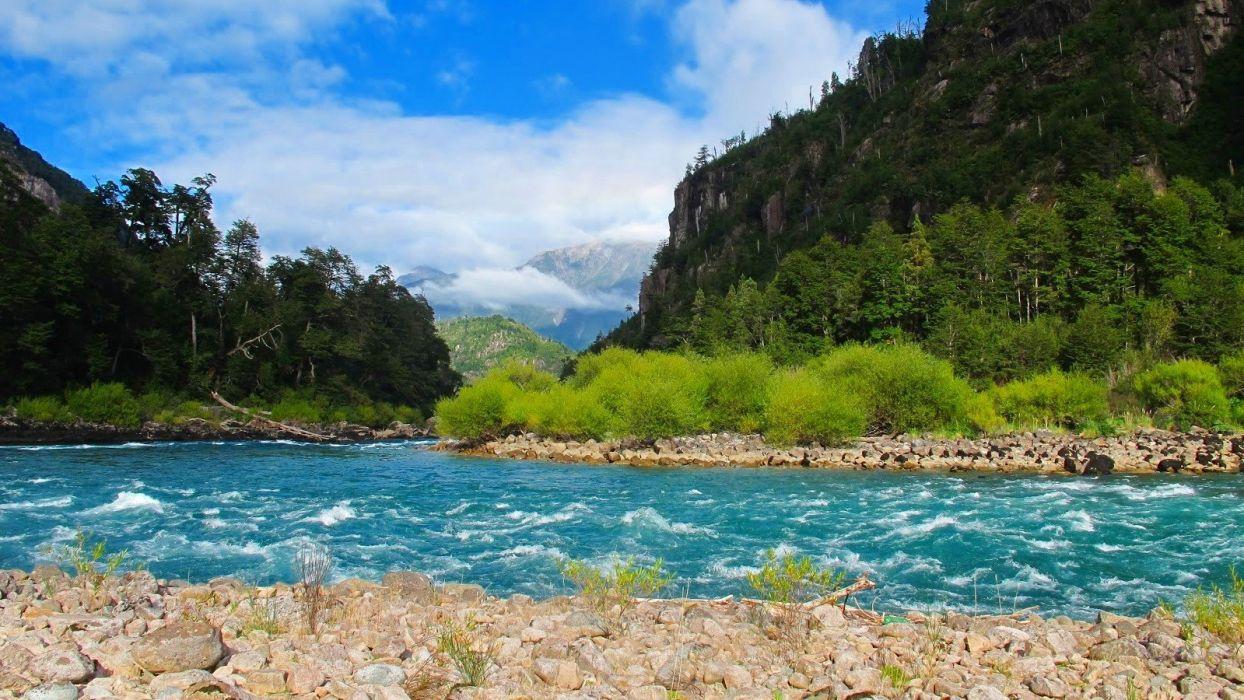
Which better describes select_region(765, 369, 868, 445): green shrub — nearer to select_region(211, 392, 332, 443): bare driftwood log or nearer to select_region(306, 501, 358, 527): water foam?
select_region(306, 501, 358, 527): water foam

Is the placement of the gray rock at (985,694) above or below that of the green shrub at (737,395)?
below

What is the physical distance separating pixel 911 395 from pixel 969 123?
84074mm

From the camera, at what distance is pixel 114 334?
2645 inches

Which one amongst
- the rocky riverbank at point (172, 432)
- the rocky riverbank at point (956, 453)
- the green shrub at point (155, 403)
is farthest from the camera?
the green shrub at point (155, 403)

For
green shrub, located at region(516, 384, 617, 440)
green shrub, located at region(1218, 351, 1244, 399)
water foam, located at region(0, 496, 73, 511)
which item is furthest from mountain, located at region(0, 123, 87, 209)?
green shrub, located at region(1218, 351, 1244, 399)

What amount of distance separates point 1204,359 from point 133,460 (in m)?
74.1

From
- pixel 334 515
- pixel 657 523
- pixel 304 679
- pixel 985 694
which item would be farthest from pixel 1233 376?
pixel 304 679

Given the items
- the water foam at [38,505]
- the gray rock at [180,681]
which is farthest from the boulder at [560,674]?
the water foam at [38,505]

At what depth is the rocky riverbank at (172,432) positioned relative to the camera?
51656 millimetres

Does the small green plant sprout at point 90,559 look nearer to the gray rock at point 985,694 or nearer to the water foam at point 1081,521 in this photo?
the gray rock at point 985,694

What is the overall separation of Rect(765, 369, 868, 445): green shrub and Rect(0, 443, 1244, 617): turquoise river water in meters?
7.86

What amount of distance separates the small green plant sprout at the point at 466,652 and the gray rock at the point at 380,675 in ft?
1.94

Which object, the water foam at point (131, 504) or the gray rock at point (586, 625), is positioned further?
the water foam at point (131, 504)

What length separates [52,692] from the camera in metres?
6.36
